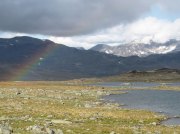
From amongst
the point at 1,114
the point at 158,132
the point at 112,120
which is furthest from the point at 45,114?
the point at 158,132

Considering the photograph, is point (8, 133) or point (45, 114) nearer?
point (8, 133)

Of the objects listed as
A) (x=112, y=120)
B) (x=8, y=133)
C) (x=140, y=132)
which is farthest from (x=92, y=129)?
(x=112, y=120)

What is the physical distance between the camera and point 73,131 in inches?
1457

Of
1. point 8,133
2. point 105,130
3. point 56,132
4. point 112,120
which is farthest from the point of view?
point 112,120

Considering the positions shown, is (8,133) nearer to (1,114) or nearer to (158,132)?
(158,132)

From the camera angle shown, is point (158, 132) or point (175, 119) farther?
point (175, 119)

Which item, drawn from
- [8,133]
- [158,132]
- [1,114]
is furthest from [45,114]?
[8,133]

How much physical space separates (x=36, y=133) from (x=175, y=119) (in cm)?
3881

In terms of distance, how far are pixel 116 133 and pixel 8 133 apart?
11324 mm

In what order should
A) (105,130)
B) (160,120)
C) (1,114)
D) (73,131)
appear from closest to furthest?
→ (73,131)
(105,130)
(1,114)
(160,120)

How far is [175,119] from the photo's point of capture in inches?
2623

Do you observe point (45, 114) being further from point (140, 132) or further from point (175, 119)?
point (175, 119)

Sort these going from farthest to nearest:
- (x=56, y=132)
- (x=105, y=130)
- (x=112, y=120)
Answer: (x=112, y=120)
(x=105, y=130)
(x=56, y=132)

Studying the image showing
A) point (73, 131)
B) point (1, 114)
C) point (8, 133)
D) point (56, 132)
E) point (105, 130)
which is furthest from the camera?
point (1, 114)
